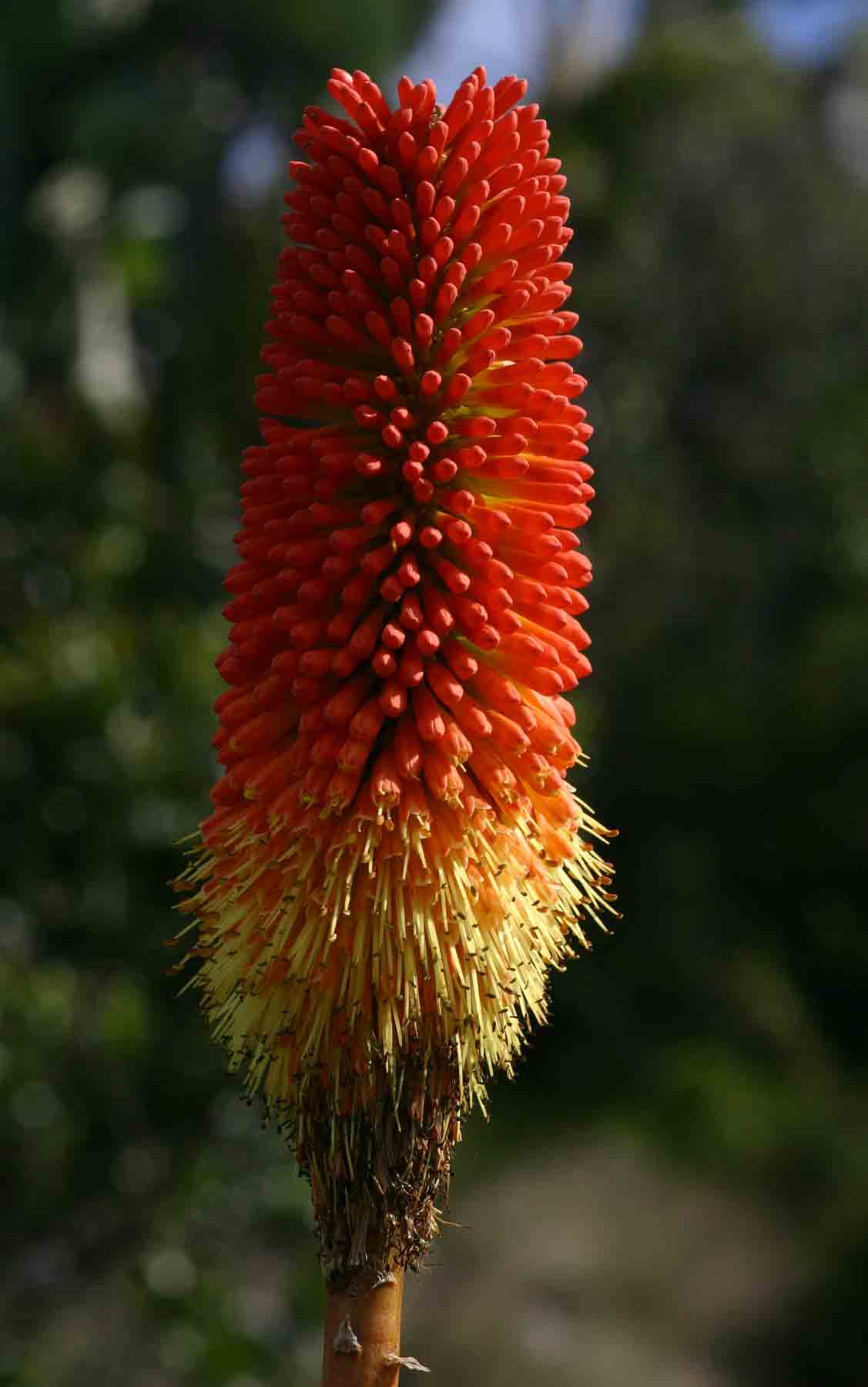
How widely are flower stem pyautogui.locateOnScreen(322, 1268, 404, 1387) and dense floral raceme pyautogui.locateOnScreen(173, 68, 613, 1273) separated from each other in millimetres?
66

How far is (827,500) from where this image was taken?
Answer: 17953 millimetres

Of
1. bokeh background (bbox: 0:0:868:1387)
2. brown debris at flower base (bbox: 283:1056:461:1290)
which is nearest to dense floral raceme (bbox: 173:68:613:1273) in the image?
brown debris at flower base (bbox: 283:1056:461:1290)

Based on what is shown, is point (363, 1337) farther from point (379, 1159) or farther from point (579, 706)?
point (579, 706)

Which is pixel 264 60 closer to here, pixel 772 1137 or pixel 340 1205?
pixel 772 1137

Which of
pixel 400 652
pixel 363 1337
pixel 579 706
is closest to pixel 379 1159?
pixel 363 1337

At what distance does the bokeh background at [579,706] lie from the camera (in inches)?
399

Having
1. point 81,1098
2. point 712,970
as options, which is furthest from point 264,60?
point 81,1098

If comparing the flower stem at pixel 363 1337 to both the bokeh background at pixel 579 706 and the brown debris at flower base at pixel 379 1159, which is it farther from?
the bokeh background at pixel 579 706

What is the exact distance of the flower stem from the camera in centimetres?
215

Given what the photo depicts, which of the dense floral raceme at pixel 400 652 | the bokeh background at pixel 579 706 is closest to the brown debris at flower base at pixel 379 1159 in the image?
the dense floral raceme at pixel 400 652

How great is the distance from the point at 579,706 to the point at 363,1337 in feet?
32.2

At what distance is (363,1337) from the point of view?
2182 millimetres

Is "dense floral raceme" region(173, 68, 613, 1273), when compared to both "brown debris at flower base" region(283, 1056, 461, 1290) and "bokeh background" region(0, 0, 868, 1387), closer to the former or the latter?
"brown debris at flower base" region(283, 1056, 461, 1290)

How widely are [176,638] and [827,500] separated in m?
9.84
